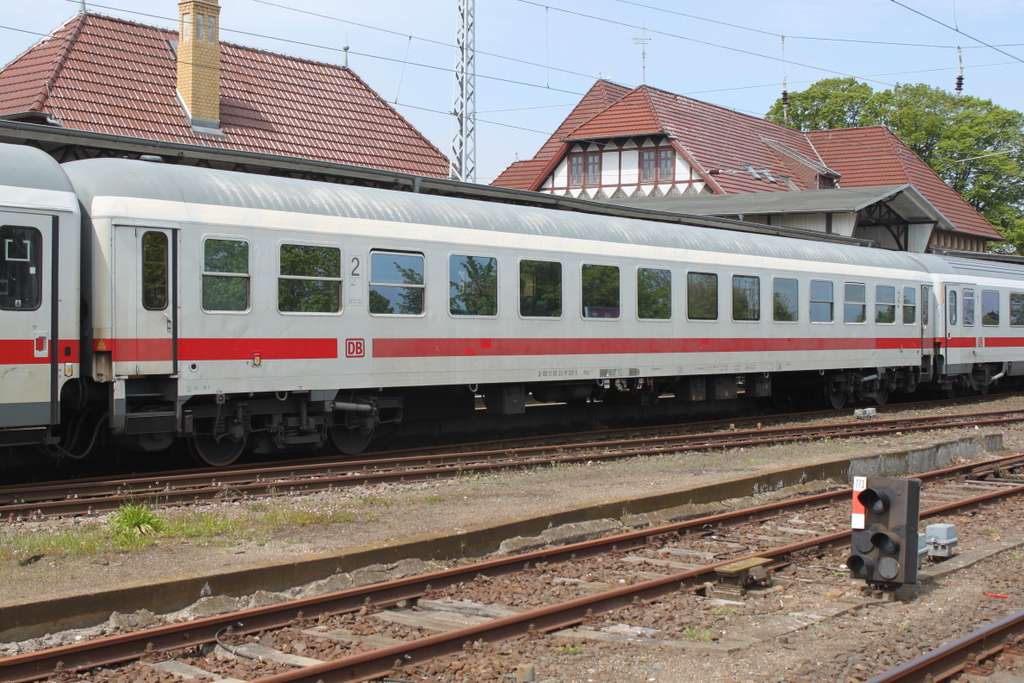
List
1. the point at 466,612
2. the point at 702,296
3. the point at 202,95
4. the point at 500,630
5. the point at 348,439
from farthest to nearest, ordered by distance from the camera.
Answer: the point at 202,95 < the point at 702,296 < the point at 348,439 < the point at 466,612 < the point at 500,630

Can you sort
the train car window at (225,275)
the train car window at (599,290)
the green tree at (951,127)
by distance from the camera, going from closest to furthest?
the train car window at (225,275) → the train car window at (599,290) → the green tree at (951,127)

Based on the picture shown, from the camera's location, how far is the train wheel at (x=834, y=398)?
21203 millimetres

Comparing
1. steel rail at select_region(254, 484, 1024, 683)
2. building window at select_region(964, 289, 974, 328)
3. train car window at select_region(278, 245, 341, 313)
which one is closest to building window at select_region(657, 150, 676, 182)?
building window at select_region(964, 289, 974, 328)

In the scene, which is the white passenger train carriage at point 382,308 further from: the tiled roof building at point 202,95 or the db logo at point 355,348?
the tiled roof building at point 202,95

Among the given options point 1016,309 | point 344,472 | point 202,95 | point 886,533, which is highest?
point 202,95

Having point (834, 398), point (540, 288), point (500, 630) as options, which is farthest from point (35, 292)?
point (834, 398)

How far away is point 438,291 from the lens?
13.3 meters

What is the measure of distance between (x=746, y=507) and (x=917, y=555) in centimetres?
349

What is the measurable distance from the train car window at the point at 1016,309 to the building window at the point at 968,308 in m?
2.30

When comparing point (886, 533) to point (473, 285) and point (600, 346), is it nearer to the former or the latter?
point (473, 285)

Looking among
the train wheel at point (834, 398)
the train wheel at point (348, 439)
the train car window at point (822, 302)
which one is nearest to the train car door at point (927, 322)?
the train wheel at point (834, 398)

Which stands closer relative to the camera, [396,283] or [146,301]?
[146,301]

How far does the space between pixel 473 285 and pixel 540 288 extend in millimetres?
1295

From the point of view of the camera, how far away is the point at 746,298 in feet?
60.0
